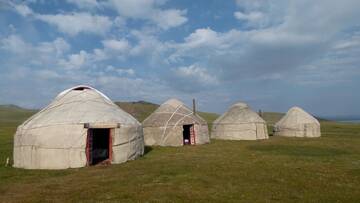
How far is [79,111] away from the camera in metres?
15.7

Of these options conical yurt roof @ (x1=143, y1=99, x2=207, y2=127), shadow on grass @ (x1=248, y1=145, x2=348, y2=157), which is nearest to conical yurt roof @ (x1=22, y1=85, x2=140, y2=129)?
conical yurt roof @ (x1=143, y1=99, x2=207, y2=127)

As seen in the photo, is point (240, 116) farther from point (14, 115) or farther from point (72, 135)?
point (14, 115)

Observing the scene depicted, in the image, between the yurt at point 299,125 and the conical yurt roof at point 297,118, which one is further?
the conical yurt roof at point 297,118

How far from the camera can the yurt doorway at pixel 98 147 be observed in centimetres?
1503

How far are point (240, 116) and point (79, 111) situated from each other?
17194 mm

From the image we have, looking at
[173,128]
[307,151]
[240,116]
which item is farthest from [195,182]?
[240,116]

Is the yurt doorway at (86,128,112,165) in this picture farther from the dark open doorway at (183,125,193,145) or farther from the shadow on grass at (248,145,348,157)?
the shadow on grass at (248,145,348,157)

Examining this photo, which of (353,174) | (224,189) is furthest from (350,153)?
(224,189)

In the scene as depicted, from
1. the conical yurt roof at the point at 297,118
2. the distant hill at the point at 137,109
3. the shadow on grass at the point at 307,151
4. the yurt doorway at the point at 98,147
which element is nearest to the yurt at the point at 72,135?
the yurt doorway at the point at 98,147

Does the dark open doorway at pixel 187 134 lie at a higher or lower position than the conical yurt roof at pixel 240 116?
lower

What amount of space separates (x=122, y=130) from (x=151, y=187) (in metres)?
5.98

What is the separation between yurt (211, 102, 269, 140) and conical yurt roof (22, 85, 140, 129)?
14057 millimetres

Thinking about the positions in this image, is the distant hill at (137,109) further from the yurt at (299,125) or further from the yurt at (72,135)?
the yurt at (72,135)

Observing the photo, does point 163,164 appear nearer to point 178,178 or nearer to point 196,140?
point 178,178
